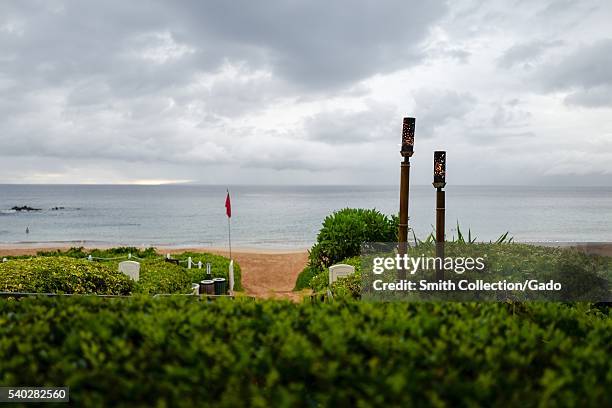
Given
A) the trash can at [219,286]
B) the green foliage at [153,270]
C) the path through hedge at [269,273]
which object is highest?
the green foliage at [153,270]

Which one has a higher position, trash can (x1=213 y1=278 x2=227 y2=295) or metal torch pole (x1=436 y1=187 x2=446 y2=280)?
metal torch pole (x1=436 y1=187 x2=446 y2=280)

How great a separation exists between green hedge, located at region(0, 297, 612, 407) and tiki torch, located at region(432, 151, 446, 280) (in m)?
4.16

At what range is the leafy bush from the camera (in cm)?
772

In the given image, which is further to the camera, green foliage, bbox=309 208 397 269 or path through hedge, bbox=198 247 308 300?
path through hedge, bbox=198 247 308 300

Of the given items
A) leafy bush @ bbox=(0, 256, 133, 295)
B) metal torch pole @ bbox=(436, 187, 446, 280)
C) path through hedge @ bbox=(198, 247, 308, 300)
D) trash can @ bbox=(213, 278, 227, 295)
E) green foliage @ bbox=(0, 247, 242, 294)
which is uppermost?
metal torch pole @ bbox=(436, 187, 446, 280)

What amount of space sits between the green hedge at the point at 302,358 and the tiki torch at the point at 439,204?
13.7 feet

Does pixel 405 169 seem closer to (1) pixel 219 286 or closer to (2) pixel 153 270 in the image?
(1) pixel 219 286

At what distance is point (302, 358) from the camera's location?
2650mm

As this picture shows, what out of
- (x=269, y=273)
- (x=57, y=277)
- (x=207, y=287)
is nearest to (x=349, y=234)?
(x=207, y=287)

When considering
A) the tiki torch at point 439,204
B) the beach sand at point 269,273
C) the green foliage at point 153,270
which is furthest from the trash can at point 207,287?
the tiki torch at point 439,204

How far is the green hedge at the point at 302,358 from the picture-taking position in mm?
2391

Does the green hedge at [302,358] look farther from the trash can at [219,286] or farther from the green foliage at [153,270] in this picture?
the trash can at [219,286]

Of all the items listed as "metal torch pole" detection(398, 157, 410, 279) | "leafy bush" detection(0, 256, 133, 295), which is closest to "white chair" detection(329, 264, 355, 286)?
"metal torch pole" detection(398, 157, 410, 279)

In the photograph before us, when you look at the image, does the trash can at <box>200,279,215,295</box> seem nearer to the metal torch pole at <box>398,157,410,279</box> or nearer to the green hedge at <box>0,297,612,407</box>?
the metal torch pole at <box>398,157,410,279</box>
